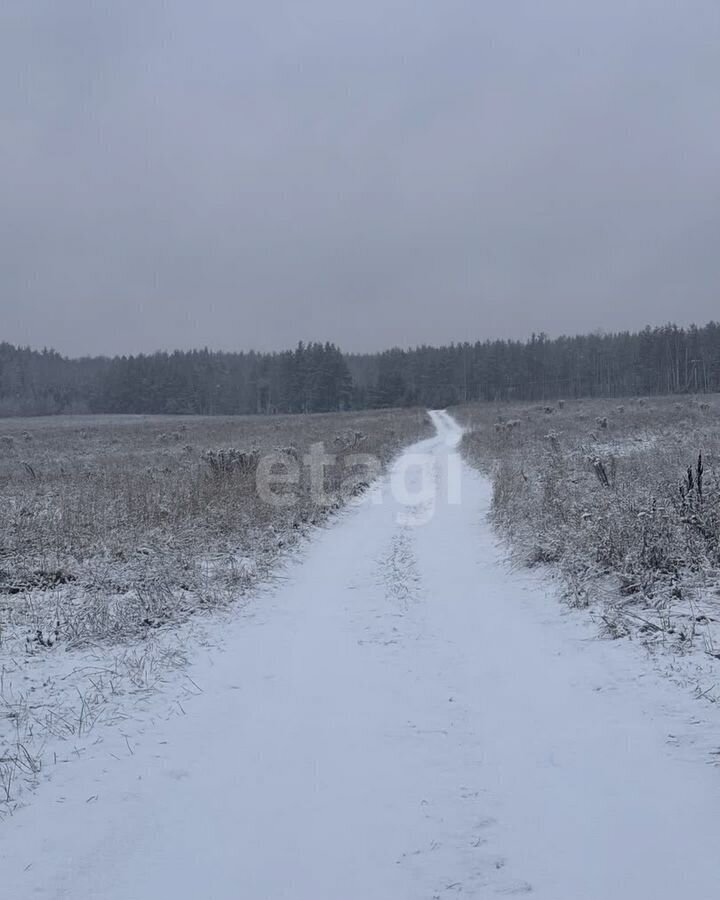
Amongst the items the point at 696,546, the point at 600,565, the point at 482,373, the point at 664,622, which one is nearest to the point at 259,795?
the point at 664,622

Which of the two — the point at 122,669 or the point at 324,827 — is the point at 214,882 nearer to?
the point at 324,827

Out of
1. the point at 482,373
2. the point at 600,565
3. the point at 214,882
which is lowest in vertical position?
the point at 214,882

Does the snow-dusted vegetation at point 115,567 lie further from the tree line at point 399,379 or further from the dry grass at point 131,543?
the tree line at point 399,379

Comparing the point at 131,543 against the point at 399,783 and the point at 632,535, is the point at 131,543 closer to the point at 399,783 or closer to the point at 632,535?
the point at 399,783

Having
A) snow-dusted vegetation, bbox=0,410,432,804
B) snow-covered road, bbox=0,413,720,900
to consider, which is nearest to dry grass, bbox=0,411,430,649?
snow-dusted vegetation, bbox=0,410,432,804

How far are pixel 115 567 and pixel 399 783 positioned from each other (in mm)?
6285

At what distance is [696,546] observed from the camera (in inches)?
304

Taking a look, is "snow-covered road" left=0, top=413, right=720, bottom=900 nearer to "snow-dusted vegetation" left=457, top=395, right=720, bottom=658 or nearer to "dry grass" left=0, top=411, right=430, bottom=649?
"snow-dusted vegetation" left=457, top=395, right=720, bottom=658

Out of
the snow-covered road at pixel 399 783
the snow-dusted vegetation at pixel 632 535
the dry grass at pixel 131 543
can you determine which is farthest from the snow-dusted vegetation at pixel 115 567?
the snow-dusted vegetation at pixel 632 535

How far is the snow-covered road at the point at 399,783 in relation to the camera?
3.04 m

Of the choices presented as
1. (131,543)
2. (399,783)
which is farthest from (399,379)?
(399,783)

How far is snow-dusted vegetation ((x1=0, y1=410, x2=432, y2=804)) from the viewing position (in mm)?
5242

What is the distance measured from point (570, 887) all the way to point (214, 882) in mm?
1798

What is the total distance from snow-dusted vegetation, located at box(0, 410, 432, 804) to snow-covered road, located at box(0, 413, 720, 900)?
0.76 meters
